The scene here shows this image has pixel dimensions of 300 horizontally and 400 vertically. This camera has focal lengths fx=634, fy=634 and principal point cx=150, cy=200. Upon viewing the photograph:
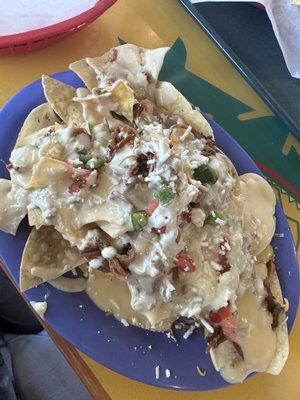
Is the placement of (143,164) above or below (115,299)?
above

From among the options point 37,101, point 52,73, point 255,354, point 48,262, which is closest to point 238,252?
point 255,354

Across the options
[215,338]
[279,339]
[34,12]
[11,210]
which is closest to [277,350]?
[279,339]

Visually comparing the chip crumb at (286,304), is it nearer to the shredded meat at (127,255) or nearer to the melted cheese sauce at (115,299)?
the melted cheese sauce at (115,299)

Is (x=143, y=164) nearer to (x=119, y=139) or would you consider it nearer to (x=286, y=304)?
(x=119, y=139)

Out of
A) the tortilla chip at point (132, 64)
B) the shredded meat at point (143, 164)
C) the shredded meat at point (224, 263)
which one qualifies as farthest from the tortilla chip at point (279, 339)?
the tortilla chip at point (132, 64)

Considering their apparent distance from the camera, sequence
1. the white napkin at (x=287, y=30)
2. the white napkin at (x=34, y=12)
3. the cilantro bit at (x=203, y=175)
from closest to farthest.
Result: the cilantro bit at (x=203, y=175) < the white napkin at (x=34, y=12) < the white napkin at (x=287, y=30)
